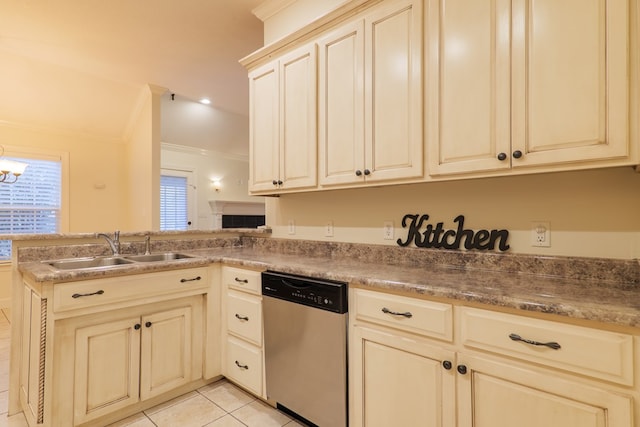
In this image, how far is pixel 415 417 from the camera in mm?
1340

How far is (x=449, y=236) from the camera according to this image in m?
1.82

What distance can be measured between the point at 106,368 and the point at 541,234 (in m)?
2.37

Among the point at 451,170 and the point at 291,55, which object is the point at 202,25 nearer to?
the point at 291,55

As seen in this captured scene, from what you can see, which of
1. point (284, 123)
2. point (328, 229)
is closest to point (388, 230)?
point (328, 229)

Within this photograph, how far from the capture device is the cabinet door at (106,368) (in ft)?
5.62

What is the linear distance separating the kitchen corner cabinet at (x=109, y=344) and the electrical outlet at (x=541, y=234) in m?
1.94

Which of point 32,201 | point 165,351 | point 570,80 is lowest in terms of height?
point 165,351

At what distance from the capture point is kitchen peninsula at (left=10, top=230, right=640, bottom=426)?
0.99m

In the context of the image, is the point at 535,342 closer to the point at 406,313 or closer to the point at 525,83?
the point at 406,313

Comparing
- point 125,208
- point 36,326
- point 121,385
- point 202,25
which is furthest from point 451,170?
point 125,208

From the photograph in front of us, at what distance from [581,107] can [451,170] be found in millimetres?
520

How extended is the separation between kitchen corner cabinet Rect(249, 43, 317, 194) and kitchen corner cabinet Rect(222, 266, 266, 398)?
680mm

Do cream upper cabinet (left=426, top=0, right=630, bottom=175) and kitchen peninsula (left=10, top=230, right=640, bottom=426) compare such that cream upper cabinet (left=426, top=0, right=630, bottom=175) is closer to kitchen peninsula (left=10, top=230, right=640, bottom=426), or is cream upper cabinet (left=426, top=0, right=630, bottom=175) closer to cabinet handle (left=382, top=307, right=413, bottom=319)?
kitchen peninsula (left=10, top=230, right=640, bottom=426)

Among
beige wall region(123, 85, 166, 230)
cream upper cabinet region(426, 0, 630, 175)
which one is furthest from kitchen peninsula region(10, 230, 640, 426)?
beige wall region(123, 85, 166, 230)
